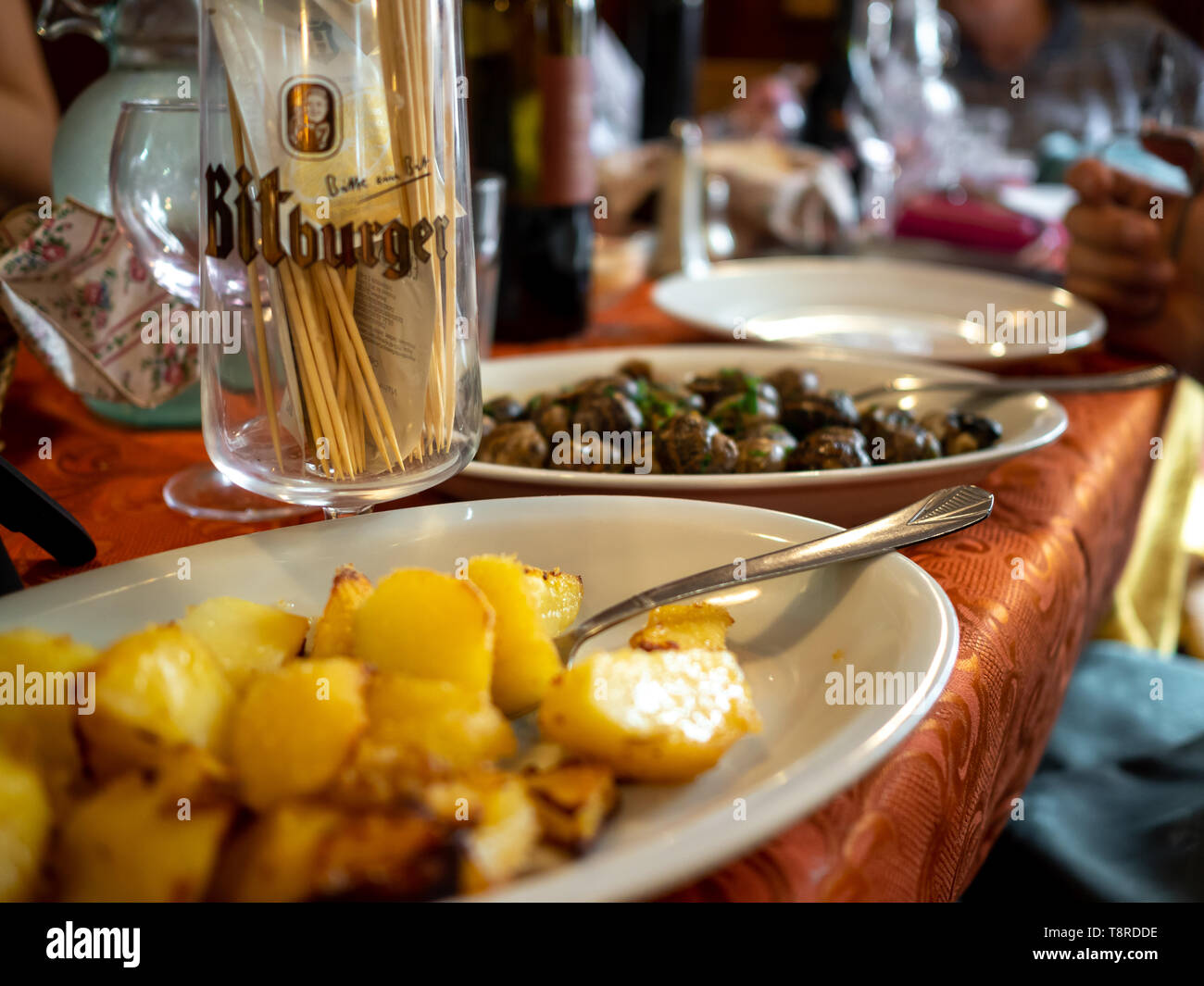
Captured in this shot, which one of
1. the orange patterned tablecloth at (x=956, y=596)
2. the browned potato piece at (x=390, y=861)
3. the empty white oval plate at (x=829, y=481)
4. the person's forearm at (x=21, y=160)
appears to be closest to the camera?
the browned potato piece at (x=390, y=861)

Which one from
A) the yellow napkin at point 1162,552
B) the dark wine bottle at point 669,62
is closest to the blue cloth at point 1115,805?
the yellow napkin at point 1162,552

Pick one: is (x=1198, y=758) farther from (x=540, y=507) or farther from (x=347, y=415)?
(x=347, y=415)

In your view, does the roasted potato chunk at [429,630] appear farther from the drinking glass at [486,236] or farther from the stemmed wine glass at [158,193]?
the drinking glass at [486,236]

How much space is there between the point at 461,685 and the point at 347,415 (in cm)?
18

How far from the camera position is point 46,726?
34 centimetres

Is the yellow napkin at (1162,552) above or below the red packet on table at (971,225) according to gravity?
below

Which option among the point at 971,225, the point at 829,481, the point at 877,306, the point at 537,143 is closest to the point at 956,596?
the point at 829,481

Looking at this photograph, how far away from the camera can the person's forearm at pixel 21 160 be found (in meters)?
1.04

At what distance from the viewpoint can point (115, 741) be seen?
1.08 ft

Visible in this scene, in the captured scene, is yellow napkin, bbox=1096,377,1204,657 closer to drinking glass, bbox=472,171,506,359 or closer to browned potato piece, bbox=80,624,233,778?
drinking glass, bbox=472,171,506,359

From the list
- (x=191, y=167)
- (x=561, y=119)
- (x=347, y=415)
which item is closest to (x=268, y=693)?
(x=347, y=415)

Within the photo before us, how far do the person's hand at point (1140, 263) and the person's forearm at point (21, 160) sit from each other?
4.22ft

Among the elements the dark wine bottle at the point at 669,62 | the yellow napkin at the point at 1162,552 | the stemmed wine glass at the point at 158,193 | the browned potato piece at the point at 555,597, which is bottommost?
the yellow napkin at the point at 1162,552
